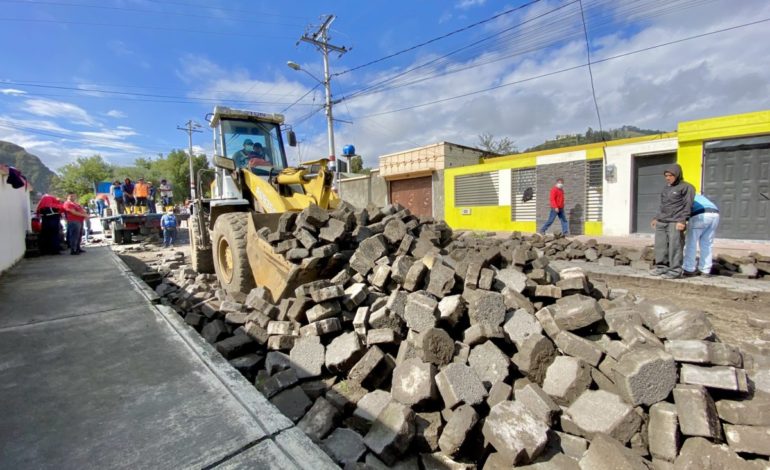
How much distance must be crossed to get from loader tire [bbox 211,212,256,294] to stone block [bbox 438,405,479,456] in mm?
3455

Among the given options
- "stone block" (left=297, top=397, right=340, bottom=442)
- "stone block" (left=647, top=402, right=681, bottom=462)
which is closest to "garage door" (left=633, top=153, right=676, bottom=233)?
"stone block" (left=647, top=402, right=681, bottom=462)

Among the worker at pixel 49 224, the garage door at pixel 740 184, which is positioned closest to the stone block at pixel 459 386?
the garage door at pixel 740 184

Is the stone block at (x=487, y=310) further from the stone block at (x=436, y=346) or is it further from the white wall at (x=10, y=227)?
the white wall at (x=10, y=227)

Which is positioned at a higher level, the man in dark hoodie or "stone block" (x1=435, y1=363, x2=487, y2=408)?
the man in dark hoodie

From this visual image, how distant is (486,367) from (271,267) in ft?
9.12

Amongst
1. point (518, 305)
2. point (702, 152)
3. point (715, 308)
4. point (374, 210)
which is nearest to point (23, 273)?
point (374, 210)

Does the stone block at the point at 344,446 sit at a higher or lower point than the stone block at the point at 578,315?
lower

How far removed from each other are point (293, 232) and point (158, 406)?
2639 mm

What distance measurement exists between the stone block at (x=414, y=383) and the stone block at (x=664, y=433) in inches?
52.4

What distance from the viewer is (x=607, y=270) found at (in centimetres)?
630

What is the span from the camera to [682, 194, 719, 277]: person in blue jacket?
5.37m

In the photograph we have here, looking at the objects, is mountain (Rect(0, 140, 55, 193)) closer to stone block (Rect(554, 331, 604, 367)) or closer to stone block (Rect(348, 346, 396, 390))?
stone block (Rect(348, 346, 396, 390))

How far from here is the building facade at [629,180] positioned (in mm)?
8320

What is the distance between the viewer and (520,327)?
305 cm
